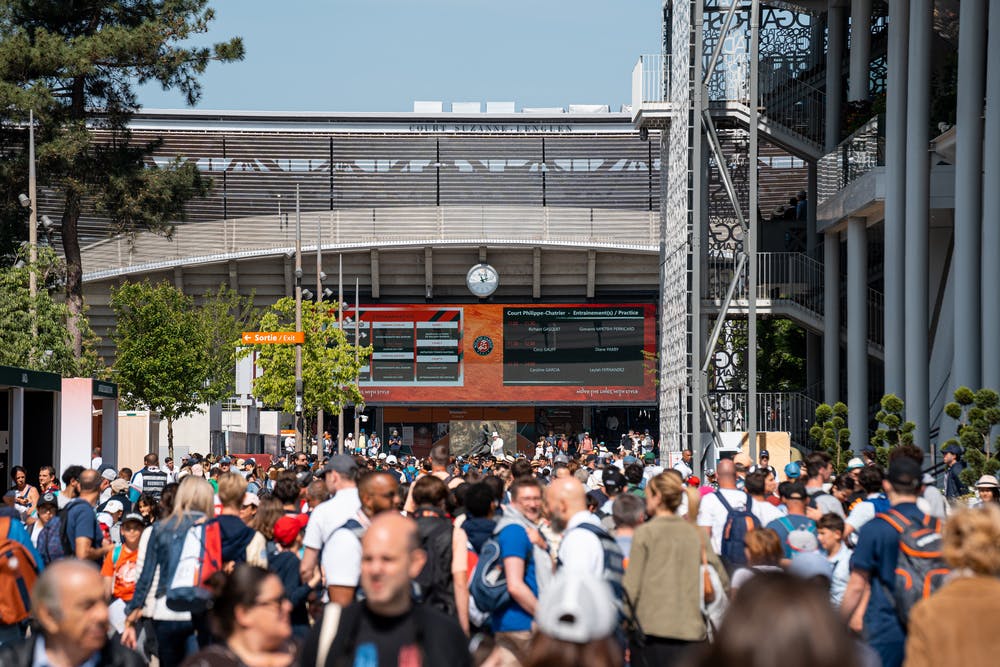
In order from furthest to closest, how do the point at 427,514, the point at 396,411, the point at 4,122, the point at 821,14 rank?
the point at 396,411, the point at 4,122, the point at 821,14, the point at 427,514

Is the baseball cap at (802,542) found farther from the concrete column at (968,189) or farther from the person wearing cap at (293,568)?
the concrete column at (968,189)

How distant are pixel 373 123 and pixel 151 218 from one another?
26.4m

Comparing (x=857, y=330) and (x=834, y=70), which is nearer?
(x=857, y=330)

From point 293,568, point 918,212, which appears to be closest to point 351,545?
point 293,568

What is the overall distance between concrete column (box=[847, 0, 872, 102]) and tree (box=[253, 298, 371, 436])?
1854 centimetres

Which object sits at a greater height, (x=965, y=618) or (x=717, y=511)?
(x=965, y=618)

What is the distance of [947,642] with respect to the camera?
5.38m

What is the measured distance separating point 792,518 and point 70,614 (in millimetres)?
6369

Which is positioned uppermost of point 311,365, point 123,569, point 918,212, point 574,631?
point 918,212

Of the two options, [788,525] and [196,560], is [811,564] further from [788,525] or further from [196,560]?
[196,560]

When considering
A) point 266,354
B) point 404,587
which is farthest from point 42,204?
point 404,587

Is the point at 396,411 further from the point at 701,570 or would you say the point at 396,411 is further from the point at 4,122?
the point at 701,570

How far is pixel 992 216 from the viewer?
25953 millimetres

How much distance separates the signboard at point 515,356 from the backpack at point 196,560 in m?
56.6
